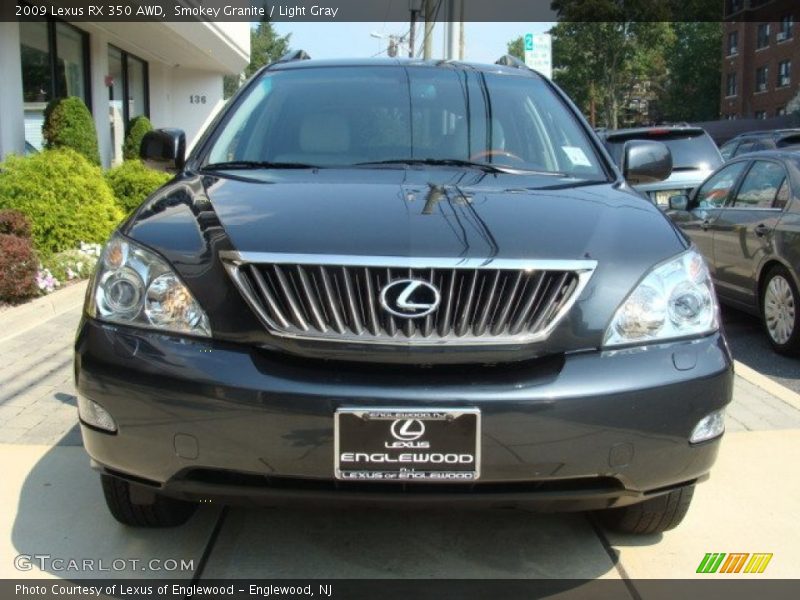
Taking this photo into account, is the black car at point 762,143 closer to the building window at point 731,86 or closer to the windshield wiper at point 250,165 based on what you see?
the windshield wiper at point 250,165

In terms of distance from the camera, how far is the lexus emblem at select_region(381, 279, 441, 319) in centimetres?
227

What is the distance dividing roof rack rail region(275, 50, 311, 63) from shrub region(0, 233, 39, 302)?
3123mm

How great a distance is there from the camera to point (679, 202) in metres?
7.87

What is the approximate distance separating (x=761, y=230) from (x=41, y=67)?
1063 cm

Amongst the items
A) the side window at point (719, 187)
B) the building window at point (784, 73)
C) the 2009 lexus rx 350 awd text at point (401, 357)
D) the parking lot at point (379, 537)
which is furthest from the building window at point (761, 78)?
the 2009 lexus rx 350 awd text at point (401, 357)

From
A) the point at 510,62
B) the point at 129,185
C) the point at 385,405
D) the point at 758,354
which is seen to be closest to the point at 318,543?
the point at 385,405

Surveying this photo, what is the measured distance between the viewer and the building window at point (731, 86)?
60750mm

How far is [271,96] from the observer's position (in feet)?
12.5

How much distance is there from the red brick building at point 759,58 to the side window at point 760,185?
48810 millimetres

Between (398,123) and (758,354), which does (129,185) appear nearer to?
(758,354)

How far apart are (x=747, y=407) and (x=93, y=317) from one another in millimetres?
3487

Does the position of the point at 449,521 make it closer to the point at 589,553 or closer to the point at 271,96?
the point at 589,553

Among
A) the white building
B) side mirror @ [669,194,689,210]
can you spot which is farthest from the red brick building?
side mirror @ [669,194,689,210]

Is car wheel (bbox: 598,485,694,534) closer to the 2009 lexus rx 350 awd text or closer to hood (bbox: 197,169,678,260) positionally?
the 2009 lexus rx 350 awd text
